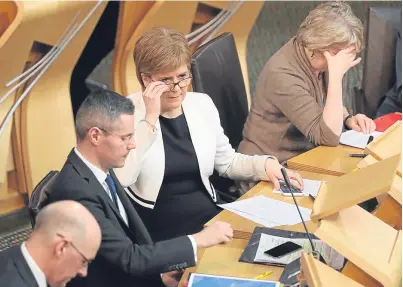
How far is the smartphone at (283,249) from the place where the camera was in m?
1.96

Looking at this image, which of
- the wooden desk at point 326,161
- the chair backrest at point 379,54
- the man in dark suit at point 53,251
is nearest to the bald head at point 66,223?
the man in dark suit at point 53,251

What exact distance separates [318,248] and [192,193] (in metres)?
0.67

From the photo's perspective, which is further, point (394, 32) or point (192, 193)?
point (394, 32)

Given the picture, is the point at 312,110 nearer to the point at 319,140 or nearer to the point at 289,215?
the point at 319,140

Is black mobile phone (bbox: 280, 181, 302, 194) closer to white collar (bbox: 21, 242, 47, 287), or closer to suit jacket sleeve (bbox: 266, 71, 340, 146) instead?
suit jacket sleeve (bbox: 266, 71, 340, 146)

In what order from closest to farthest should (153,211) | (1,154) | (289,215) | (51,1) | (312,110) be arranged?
(289,215) → (153,211) → (312,110) → (51,1) → (1,154)

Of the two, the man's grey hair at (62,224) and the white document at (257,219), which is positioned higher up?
the man's grey hair at (62,224)

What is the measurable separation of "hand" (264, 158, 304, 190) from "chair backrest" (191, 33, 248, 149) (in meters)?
0.46

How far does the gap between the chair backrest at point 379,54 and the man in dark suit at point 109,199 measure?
1.90m

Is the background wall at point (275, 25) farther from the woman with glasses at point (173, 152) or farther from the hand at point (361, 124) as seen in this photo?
the woman with glasses at point (173, 152)

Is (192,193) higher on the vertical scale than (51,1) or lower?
lower

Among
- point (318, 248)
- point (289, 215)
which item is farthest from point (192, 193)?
point (318, 248)

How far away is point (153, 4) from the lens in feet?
11.9

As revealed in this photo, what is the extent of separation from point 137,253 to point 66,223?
0.38 meters
